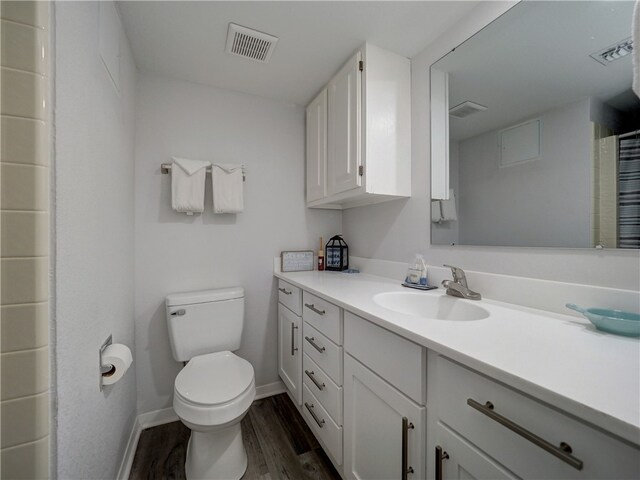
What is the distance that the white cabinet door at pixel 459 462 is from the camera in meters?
0.56

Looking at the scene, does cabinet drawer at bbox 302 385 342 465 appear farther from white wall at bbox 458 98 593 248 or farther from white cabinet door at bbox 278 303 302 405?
white wall at bbox 458 98 593 248

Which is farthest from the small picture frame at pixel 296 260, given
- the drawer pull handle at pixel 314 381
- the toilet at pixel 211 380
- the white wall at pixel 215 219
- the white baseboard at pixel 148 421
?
the white baseboard at pixel 148 421

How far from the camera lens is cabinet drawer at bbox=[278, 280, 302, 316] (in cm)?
153

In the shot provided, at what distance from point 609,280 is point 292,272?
1.60 metres

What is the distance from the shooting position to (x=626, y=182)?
2.56ft

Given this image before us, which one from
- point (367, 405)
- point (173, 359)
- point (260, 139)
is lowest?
point (173, 359)

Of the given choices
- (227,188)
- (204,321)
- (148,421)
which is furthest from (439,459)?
(148,421)

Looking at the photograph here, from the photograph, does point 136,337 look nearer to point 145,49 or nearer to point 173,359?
point 173,359

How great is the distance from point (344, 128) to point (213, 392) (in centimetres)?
153

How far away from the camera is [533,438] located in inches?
19.3

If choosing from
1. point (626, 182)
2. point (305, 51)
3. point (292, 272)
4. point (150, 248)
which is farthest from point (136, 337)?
point (626, 182)

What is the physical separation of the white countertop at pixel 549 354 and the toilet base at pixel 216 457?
900mm

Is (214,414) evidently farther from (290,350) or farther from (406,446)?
(406,446)

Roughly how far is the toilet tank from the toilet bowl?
193 mm
